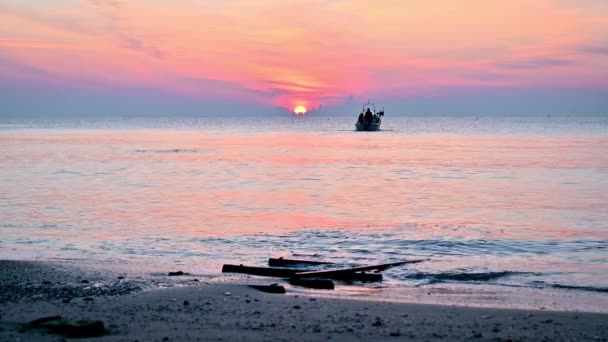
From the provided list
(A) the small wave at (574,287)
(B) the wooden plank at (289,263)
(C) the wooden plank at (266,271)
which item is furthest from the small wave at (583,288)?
(C) the wooden plank at (266,271)

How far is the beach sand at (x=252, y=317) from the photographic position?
7582 mm

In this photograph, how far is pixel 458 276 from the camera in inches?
486

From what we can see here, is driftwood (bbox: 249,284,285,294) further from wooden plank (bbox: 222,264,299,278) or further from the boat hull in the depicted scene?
the boat hull

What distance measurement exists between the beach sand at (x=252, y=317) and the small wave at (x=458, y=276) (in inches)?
105

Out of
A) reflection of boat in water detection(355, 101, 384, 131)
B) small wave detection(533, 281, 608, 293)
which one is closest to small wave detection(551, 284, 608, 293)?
small wave detection(533, 281, 608, 293)

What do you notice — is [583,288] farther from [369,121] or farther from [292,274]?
[369,121]

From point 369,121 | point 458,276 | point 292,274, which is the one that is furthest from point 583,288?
point 369,121

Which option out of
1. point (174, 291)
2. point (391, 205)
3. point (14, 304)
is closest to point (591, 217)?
point (391, 205)

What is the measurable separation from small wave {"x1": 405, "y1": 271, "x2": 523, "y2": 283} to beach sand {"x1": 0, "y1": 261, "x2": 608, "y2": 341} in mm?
2670

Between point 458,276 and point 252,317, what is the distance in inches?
200

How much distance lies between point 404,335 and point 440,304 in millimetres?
2130

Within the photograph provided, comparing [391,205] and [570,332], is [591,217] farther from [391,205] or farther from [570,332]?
[570,332]

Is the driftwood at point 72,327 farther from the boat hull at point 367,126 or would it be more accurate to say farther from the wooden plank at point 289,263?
the boat hull at point 367,126

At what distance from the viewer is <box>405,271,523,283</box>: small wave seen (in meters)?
12.0
